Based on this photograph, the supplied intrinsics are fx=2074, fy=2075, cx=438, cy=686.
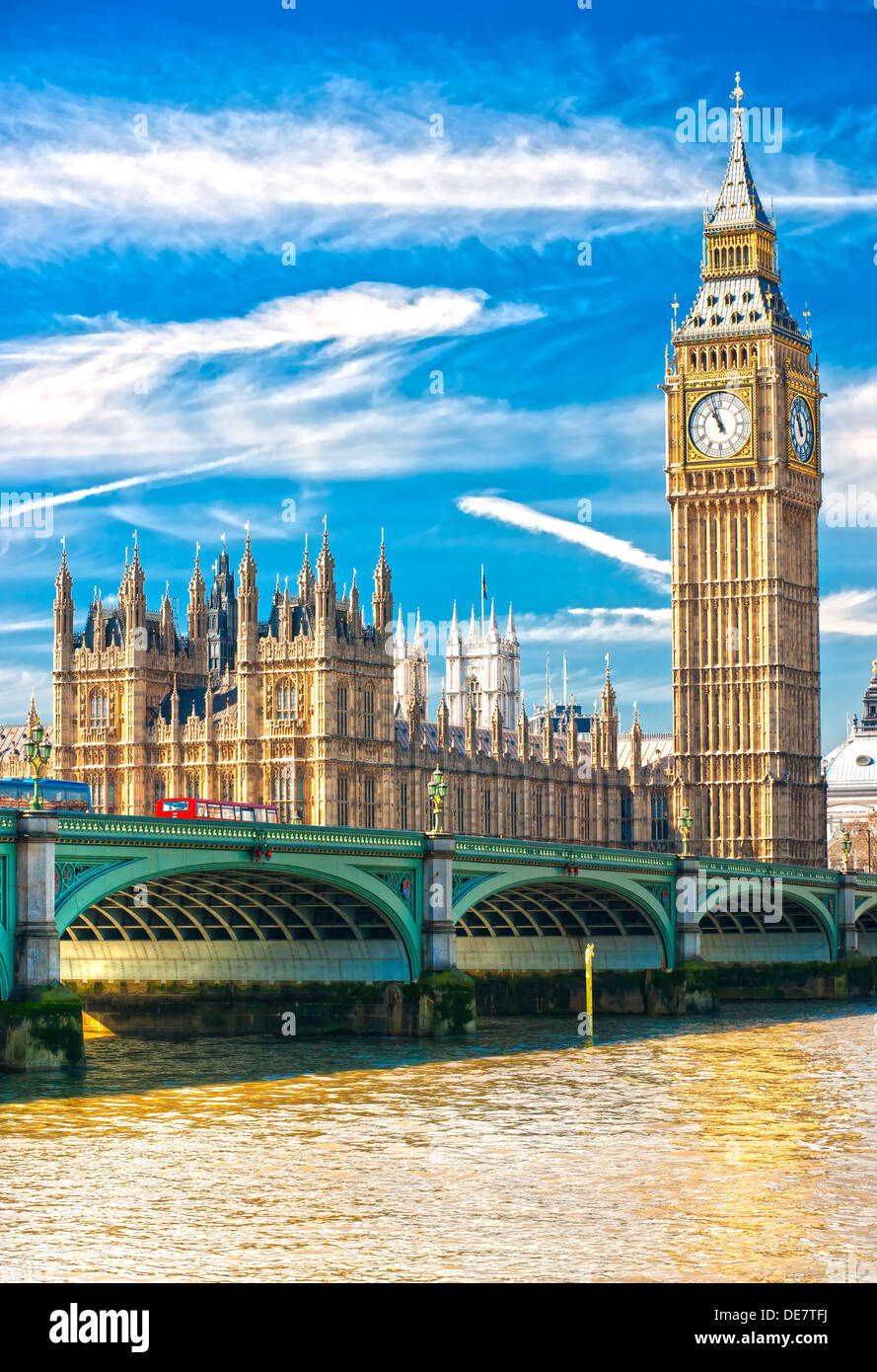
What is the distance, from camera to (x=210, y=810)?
69.9 m

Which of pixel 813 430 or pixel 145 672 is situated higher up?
pixel 813 430

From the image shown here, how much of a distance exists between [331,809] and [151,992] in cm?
3652

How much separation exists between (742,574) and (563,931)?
56629 millimetres

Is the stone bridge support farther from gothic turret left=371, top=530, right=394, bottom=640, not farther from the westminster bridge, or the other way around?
gothic turret left=371, top=530, right=394, bottom=640

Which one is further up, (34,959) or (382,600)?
(382,600)

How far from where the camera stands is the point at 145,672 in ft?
348

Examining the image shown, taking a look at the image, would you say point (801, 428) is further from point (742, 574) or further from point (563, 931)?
point (563, 931)

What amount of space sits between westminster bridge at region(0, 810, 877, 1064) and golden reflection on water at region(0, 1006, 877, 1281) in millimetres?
3685

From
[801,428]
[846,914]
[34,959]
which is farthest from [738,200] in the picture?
[34,959]

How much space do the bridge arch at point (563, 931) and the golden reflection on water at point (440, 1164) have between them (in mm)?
13490

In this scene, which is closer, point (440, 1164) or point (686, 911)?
point (440, 1164)

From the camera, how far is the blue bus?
60062 mm

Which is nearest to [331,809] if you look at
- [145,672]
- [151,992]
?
[145,672]
